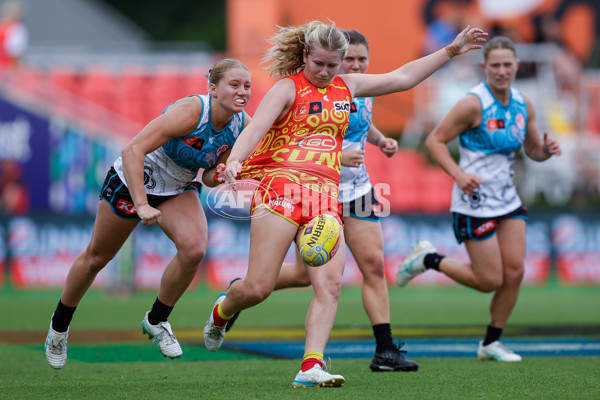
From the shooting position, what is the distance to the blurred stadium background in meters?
16.8

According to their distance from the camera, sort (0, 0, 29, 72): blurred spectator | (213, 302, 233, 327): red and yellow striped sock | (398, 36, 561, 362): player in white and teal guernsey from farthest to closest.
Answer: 1. (0, 0, 29, 72): blurred spectator
2. (398, 36, 561, 362): player in white and teal guernsey
3. (213, 302, 233, 327): red and yellow striped sock

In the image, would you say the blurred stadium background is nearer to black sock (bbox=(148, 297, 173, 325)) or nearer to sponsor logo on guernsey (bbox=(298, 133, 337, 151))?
black sock (bbox=(148, 297, 173, 325))

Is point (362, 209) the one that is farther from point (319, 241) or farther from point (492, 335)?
point (492, 335)

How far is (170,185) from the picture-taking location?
21.2 feet

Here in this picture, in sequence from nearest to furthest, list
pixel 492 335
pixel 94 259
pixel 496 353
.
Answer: pixel 94 259 < pixel 496 353 < pixel 492 335

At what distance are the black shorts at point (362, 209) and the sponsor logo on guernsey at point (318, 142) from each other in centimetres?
115

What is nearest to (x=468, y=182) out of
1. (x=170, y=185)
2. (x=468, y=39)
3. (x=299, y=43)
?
(x=468, y=39)

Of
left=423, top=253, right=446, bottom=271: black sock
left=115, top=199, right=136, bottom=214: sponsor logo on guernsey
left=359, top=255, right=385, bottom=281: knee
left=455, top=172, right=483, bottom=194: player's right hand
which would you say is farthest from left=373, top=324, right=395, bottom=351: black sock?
left=115, top=199, right=136, bottom=214: sponsor logo on guernsey

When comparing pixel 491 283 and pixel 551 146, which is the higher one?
pixel 551 146

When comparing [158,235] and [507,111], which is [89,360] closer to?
[507,111]

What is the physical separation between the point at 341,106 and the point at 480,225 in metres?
2.26

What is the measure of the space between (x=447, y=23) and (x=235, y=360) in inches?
675

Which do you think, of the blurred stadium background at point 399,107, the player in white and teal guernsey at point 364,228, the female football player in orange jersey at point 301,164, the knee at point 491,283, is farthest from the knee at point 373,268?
the blurred stadium background at point 399,107

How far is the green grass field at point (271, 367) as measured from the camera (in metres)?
5.45
